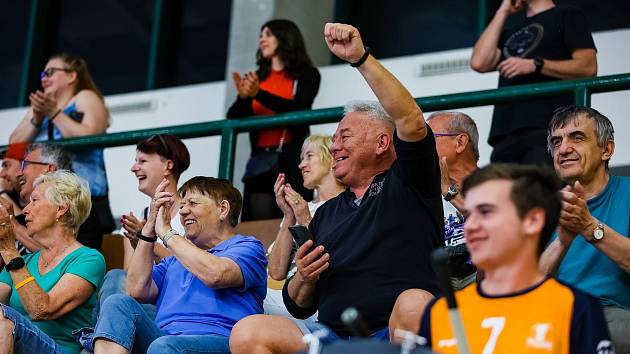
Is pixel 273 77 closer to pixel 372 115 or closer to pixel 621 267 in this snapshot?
pixel 372 115

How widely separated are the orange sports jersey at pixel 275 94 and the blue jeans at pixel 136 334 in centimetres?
192

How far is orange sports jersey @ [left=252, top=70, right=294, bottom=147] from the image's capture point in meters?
6.36

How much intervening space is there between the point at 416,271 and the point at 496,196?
1153 millimetres

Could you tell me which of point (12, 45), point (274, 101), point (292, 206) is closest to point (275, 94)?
point (274, 101)

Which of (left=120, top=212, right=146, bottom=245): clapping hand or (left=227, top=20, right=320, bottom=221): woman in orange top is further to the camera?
(left=227, top=20, right=320, bottom=221): woman in orange top

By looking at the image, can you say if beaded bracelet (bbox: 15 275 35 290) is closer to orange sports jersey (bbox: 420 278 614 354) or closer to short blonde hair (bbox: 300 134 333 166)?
short blonde hair (bbox: 300 134 333 166)

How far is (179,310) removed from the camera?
186 inches

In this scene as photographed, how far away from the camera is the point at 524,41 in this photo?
5852 mm

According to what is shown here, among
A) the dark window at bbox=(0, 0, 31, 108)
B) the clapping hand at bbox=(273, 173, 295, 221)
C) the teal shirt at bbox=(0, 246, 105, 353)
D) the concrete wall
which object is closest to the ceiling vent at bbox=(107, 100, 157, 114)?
the concrete wall

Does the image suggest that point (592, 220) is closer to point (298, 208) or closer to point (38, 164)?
point (298, 208)

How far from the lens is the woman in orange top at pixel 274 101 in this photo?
6227mm

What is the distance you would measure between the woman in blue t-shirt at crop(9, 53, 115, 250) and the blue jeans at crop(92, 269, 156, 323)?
1.14 metres

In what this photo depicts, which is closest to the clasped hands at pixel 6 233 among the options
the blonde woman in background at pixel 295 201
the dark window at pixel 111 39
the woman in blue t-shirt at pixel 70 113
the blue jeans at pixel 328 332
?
the blonde woman in background at pixel 295 201

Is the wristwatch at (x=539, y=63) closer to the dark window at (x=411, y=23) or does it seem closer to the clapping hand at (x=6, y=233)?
the clapping hand at (x=6, y=233)
